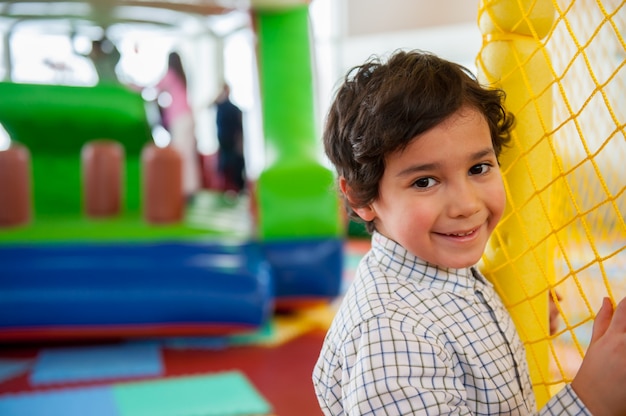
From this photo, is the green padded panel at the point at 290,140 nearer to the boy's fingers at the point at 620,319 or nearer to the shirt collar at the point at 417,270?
the shirt collar at the point at 417,270

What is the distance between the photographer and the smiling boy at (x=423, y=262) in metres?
0.58

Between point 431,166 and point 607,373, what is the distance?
228mm

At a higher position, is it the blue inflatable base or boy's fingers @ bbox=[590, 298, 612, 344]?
boy's fingers @ bbox=[590, 298, 612, 344]

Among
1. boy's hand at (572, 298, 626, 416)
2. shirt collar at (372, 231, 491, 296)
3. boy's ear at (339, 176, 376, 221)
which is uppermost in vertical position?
boy's ear at (339, 176, 376, 221)

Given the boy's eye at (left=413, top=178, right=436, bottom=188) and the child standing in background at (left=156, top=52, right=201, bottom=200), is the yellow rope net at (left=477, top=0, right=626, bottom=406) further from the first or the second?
the child standing in background at (left=156, top=52, right=201, bottom=200)

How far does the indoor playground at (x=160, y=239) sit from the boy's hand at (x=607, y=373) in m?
0.41

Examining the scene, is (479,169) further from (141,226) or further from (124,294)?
(141,226)

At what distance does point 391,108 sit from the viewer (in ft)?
2.09

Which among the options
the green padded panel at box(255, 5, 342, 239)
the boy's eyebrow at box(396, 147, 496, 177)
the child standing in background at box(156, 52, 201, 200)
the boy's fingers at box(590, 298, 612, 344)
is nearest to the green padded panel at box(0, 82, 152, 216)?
the child standing in background at box(156, 52, 201, 200)

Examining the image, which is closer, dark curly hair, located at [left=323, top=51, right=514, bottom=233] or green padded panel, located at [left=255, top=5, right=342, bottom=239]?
dark curly hair, located at [left=323, top=51, right=514, bottom=233]

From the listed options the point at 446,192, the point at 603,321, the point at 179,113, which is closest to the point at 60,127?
the point at 179,113

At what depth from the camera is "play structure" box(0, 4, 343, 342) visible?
75.5 inches

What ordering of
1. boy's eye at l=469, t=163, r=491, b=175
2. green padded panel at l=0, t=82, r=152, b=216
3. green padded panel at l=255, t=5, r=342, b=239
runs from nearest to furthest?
boy's eye at l=469, t=163, r=491, b=175
green padded panel at l=255, t=5, r=342, b=239
green padded panel at l=0, t=82, r=152, b=216

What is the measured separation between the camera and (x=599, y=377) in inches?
21.6
